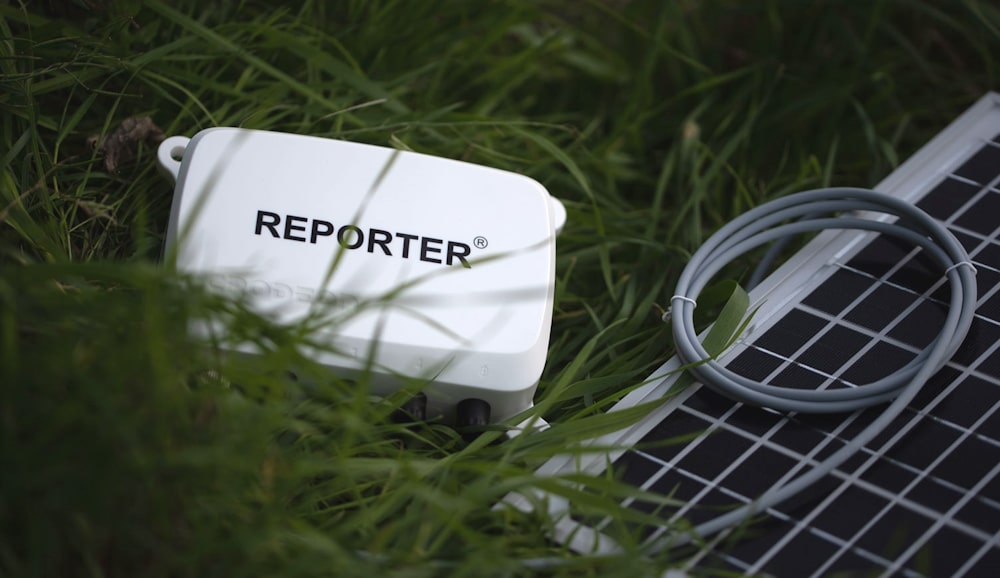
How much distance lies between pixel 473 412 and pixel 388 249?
0.90 feet

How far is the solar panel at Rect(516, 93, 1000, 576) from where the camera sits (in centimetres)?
116

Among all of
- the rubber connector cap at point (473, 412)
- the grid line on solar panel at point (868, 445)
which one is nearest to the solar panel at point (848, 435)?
the grid line on solar panel at point (868, 445)

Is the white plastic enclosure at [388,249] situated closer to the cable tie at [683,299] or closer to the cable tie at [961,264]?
the cable tie at [683,299]

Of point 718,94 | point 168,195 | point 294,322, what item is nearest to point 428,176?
point 294,322

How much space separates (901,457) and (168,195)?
1294 mm

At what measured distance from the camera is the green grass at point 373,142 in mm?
974

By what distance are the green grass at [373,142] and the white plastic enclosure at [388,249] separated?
3.4 inches

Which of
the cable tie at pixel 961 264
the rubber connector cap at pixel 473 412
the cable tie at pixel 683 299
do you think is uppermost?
the cable tie at pixel 961 264

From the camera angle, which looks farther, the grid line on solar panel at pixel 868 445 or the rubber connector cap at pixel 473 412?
the rubber connector cap at pixel 473 412

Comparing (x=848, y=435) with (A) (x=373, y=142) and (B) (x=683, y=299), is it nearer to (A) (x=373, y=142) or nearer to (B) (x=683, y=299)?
(B) (x=683, y=299)

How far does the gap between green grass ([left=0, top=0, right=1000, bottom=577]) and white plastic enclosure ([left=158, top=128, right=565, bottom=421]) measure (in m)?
0.09

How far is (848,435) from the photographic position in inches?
50.8

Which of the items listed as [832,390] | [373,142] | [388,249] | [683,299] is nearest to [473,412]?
[388,249]

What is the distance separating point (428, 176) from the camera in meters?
1.49
